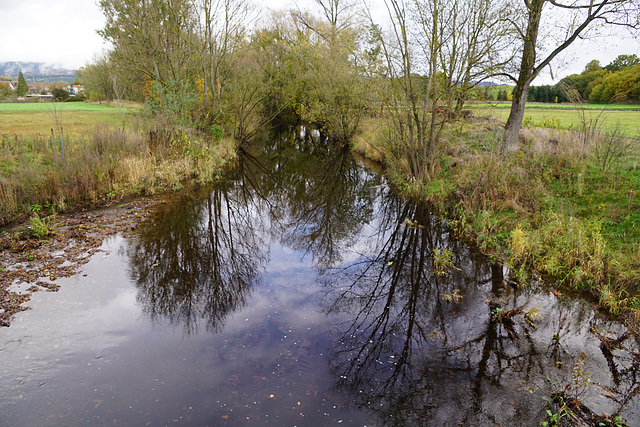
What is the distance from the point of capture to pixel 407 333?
5805 mm

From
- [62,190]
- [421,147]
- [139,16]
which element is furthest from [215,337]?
[139,16]

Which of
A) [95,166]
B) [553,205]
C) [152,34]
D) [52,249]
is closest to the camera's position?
[52,249]

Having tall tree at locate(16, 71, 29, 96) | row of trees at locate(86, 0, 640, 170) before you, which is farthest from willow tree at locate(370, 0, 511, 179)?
tall tree at locate(16, 71, 29, 96)

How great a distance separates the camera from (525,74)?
518 inches

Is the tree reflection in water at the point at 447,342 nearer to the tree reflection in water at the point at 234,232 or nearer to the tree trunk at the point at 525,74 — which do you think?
the tree reflection in water at the point at 234,232

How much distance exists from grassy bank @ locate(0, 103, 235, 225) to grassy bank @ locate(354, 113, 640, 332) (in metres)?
9.10

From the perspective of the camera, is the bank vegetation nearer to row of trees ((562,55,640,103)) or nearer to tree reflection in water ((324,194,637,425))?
tree reflection in water ((324,194,637,425))

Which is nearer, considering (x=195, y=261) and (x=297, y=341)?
(x=297, y=341)

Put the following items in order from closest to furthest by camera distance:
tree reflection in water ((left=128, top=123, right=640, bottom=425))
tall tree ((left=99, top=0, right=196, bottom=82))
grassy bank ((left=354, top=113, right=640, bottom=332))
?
tree reflection in water ((left=128, top=123, right=640, bottom=425)) < grassy bank ((left=354, top=113, right=640, bottom=332)) < tall tree ((left=99, top=0, right=196, bottom=82))

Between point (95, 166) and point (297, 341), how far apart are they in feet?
32.7

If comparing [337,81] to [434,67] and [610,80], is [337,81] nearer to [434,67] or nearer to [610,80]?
[434,67]

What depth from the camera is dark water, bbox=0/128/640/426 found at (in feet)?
14.1

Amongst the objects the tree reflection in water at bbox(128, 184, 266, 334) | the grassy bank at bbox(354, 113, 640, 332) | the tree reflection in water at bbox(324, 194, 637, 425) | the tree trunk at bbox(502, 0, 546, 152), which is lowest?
the tree reflection in water at bbox(324, 194, 637, 425)

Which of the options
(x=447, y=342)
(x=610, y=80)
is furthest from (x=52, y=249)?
(x=610, y=80)
